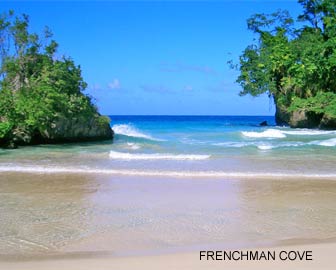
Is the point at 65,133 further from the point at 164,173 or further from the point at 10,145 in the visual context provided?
the point at 164,173

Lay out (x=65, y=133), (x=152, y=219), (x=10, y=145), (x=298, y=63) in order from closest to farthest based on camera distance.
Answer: (x=152, y=219) → (x=10, y=145) → (x=65, y=133) → (x=298, y=63)

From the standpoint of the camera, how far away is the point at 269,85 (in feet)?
132

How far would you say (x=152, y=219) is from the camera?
7.24m

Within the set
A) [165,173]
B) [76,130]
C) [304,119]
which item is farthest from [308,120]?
[165,173]

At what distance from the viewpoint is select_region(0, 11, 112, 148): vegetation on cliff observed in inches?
837

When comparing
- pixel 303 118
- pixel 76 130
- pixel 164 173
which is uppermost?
pixel 303 118

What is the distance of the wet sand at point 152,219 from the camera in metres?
5.27

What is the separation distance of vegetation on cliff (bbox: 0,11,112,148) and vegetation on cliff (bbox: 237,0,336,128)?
20.6m

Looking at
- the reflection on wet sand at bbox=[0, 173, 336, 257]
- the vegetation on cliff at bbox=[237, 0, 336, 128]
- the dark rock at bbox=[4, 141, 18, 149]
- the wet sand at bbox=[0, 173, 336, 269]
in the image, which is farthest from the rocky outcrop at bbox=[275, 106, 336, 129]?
the reflection on wet sand at bbox=[0, 173, 336, 257]

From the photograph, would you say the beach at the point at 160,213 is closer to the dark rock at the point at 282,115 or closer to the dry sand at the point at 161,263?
the dry sand at the point at 161,263

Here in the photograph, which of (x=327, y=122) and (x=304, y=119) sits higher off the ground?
(x=304, y=119)

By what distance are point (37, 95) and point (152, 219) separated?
16.4 metres

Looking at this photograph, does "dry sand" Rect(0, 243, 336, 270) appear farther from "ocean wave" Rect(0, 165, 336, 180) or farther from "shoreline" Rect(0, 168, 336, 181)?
"ocean wave" Rect(0, 165, 336, 180)

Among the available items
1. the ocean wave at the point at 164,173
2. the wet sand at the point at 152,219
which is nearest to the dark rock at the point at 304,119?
the ocean wave at the point at 164,173
